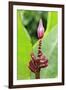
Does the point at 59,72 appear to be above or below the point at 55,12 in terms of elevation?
below

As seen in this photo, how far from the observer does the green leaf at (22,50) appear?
208cm

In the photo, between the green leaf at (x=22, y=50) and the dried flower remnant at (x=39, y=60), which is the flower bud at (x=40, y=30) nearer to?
the dried flower remnant at (x=39, y=60)

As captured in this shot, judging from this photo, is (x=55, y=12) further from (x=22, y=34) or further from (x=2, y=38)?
(x=2, y=38)

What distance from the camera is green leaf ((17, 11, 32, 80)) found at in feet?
6.83

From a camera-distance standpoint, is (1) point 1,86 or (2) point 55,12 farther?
(2) point 55,12

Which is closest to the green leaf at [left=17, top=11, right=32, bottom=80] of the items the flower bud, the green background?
the green background

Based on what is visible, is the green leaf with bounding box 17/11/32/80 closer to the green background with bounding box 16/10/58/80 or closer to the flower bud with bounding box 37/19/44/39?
the green background with bounding box 16/10/58/80

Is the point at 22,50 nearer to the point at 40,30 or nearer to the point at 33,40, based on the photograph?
the point at 33,40

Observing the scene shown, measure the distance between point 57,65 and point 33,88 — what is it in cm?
31

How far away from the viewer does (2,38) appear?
81.0 inches

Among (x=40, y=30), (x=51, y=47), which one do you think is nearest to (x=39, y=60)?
(x=51, y=47)

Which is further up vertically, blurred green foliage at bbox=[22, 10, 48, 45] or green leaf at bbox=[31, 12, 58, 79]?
blurred green foliage at bbox=[22, 10, 48, 45]

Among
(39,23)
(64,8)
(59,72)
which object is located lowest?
(59,72)

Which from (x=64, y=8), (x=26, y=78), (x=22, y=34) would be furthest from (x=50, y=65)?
(x=64, y=8)
